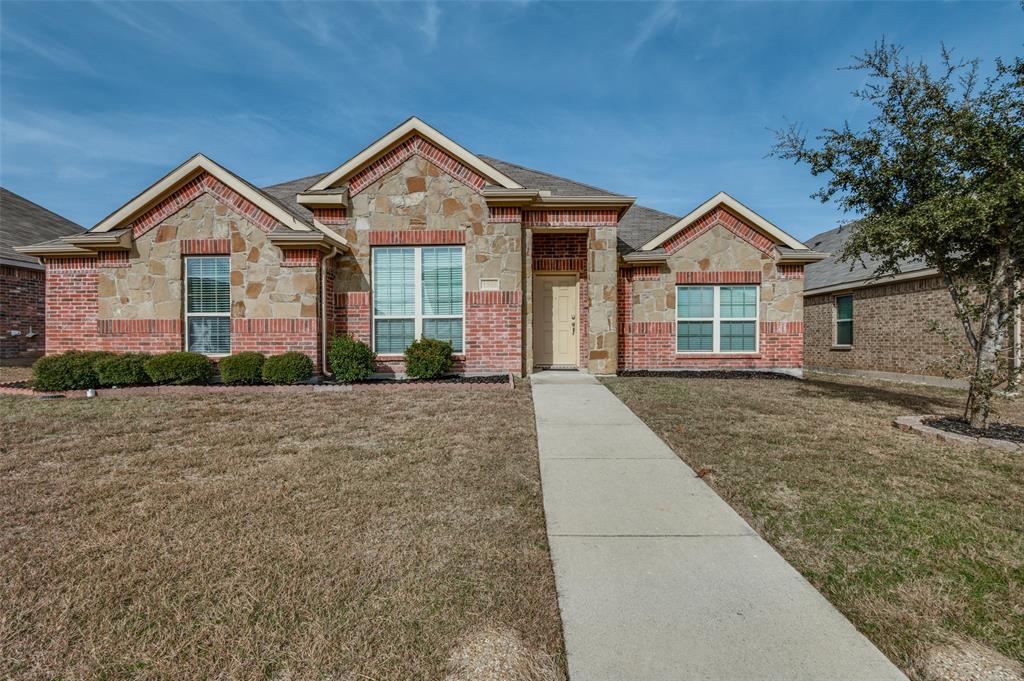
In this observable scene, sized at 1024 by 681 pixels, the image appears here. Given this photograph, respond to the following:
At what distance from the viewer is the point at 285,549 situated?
2.97 m

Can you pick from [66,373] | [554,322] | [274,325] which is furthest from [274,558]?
[554,322]

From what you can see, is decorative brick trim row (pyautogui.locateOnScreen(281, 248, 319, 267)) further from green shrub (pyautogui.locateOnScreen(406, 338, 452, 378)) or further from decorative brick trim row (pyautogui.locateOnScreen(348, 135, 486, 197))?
green shrub (pyautogui.locateOnScreen(406, 338, 452, 378))

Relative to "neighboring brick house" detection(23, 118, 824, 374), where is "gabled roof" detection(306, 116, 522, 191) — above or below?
above

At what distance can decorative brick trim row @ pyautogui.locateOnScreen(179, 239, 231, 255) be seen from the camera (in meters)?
10.2

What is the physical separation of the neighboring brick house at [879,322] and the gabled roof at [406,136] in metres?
8.89

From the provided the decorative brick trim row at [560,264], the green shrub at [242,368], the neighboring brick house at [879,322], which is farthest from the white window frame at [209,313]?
the neighboring brick house at [879,322]

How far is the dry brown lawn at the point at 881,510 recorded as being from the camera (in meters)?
2.42

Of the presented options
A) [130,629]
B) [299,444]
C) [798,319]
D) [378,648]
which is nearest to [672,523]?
[378,648]

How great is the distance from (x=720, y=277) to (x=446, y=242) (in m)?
7.65

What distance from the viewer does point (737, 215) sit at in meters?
12.8

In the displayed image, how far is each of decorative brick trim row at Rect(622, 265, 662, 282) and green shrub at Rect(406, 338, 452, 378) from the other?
5820 mm

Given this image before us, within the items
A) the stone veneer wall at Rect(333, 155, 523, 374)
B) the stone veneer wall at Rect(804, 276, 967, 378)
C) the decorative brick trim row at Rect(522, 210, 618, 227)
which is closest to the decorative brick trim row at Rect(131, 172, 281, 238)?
the stone veneer wall at Rect(333, 155, 523, 374)

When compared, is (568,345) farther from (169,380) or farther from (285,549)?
(285,549)

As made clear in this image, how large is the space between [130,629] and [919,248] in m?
8.84
